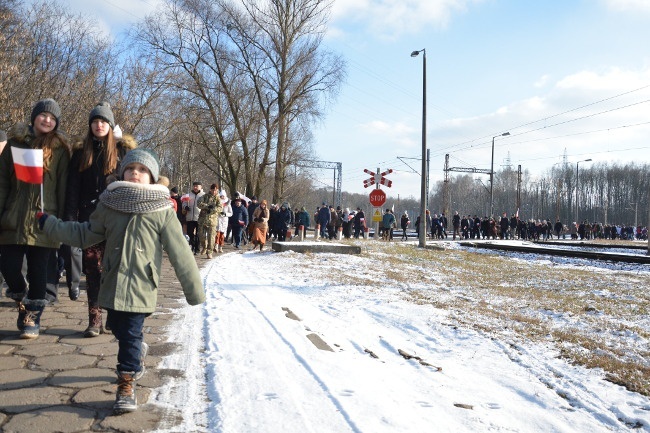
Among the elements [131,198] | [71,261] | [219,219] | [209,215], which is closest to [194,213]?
[209,215]

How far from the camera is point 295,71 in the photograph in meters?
28.0

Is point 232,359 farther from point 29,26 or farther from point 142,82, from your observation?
point 142,82

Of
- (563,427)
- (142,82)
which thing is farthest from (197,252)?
(563,427)

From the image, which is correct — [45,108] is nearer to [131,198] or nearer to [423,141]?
[131,198]

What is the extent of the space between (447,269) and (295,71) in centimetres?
1871

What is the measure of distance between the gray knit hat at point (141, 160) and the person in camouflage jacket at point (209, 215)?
883 centimetres

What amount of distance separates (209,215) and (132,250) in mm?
9440

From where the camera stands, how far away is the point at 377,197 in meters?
21.5

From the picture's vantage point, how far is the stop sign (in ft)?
70.3

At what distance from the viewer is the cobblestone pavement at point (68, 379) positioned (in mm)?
2717

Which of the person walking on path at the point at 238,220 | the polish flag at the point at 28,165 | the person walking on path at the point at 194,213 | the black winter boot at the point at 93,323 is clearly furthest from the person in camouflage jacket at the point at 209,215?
the polish flag at the point at 28,165

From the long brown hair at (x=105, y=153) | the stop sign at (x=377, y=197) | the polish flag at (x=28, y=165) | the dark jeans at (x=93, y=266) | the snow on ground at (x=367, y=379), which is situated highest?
the stop sign at (x=377, y=197)

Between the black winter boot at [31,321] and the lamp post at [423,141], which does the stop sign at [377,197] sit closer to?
the lamp post at [423,141]

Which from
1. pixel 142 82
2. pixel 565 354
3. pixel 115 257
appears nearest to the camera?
pixel 115 257
